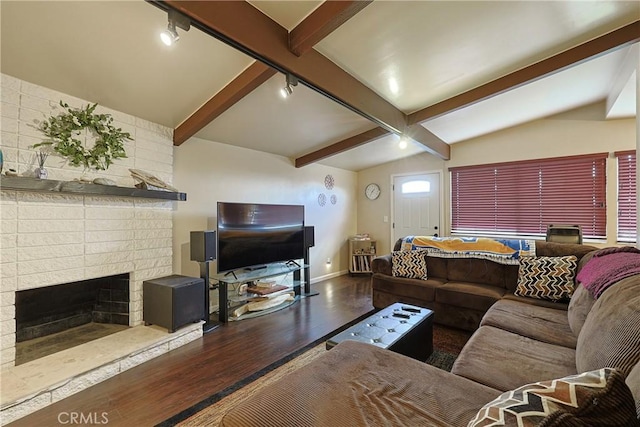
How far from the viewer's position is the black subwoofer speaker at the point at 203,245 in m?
2.97

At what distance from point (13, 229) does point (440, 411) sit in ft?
9.80

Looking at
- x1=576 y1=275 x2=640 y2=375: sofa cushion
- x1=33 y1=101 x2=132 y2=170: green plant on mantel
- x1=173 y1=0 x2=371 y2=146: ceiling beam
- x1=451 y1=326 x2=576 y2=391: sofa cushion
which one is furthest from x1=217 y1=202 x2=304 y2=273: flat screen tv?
x1=576 y1=275 x2=640 y2=375: sofa cushion

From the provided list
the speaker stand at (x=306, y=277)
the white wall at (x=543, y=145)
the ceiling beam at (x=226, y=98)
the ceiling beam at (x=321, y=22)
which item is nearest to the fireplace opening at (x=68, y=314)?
the ceiling beam at (x=226, y=98)

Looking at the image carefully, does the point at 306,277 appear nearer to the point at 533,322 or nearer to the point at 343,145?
the point at 343,145

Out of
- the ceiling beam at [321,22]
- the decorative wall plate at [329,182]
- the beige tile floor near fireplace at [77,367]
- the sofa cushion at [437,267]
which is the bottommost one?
the beige tile floor near fireplace at [77,367]

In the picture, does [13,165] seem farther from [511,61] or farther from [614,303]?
[511,61]

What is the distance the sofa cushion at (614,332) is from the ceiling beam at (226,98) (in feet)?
8.07

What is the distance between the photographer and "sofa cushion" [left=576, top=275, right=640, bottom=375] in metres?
1.01

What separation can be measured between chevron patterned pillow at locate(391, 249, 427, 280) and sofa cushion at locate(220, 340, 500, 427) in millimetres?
2163

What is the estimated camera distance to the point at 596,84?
126 inches

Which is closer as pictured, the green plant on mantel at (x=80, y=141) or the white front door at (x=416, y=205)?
the green plant on mantel at (x=80, y=141)

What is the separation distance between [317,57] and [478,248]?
284 cm

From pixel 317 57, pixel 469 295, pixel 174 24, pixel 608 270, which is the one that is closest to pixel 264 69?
pixel 317 57

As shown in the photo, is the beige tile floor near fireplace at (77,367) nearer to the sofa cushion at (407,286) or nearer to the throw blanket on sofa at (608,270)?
the sofa cushion at (407,286)
